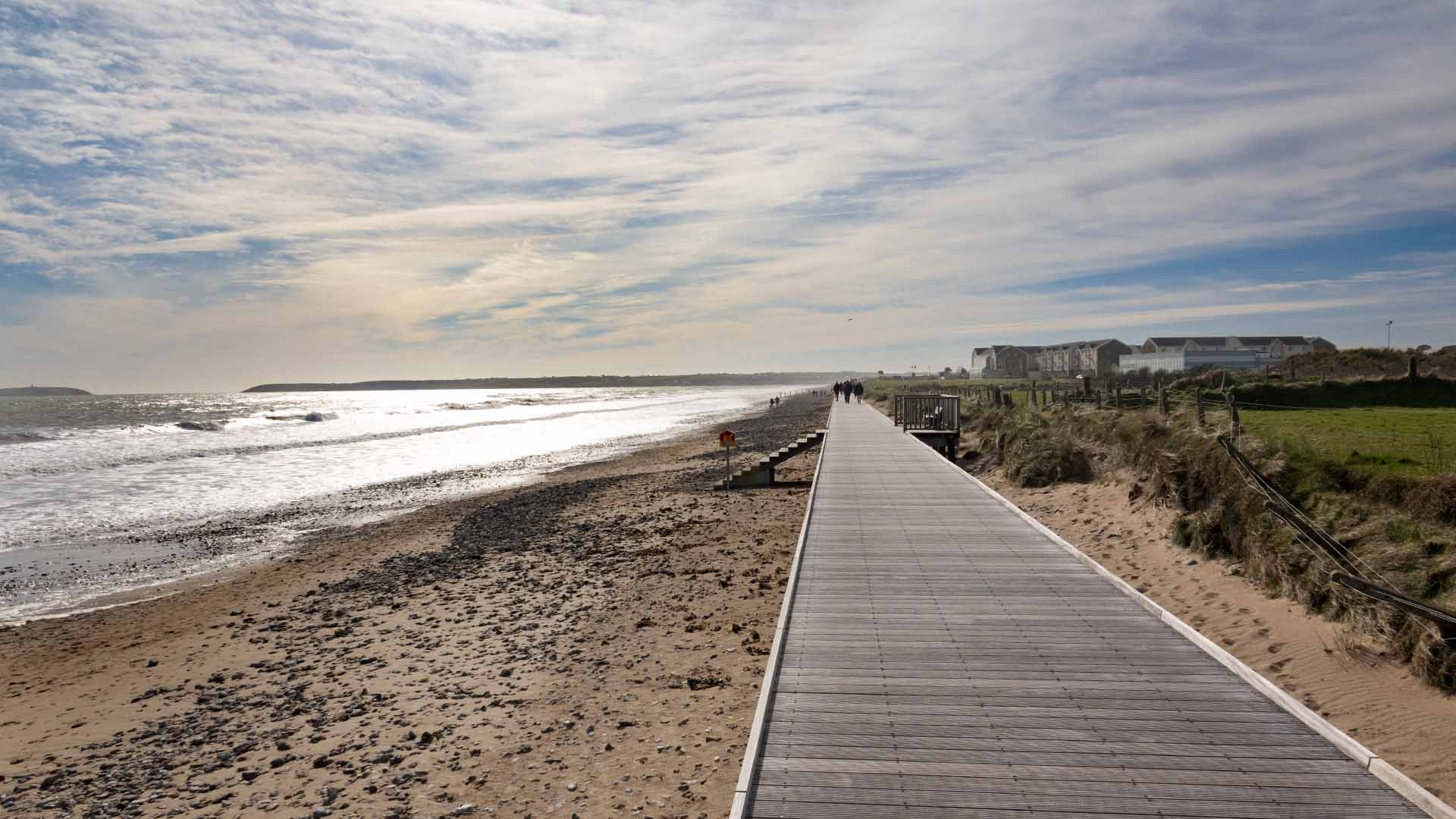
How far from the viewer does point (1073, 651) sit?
19.3ft

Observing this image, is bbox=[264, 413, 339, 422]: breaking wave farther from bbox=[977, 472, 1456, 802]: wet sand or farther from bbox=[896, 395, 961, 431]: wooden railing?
bbox=[977, 472, 1456, 802]: wet sand

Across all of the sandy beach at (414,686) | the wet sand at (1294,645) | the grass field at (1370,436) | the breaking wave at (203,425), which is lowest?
the sandy beach at (414,686)

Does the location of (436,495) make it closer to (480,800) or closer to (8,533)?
(8,533)

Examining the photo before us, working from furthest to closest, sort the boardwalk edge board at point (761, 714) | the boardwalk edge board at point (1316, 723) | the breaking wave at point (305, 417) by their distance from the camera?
the breaking wave at point (305, 417), the boardwalk edge board at point (761, 714), the boardwalk edge board at point (1316, 723)

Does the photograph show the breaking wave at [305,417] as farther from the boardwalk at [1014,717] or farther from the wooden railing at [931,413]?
the boardwalk at [1014,717]

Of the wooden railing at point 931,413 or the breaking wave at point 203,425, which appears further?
the breaking wave at point 203,425

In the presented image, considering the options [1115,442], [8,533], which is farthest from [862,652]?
[8,533]

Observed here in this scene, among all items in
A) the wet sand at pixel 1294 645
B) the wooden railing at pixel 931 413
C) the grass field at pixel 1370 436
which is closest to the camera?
the wet sand at pixel 1294 645

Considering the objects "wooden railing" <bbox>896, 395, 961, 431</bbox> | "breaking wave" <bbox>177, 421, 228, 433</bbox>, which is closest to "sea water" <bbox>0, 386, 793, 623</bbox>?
"breaking wave" <bbox>177, 421, 228, 433</bbox>

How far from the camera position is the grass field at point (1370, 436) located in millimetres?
9820

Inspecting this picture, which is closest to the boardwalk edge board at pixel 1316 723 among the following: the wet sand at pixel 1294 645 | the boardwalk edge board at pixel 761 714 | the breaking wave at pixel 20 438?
the boardwalk edge board at pixel 761 714

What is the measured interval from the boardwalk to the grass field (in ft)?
16.1

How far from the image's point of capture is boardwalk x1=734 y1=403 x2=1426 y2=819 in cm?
395

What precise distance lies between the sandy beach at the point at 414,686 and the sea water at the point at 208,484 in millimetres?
2337
